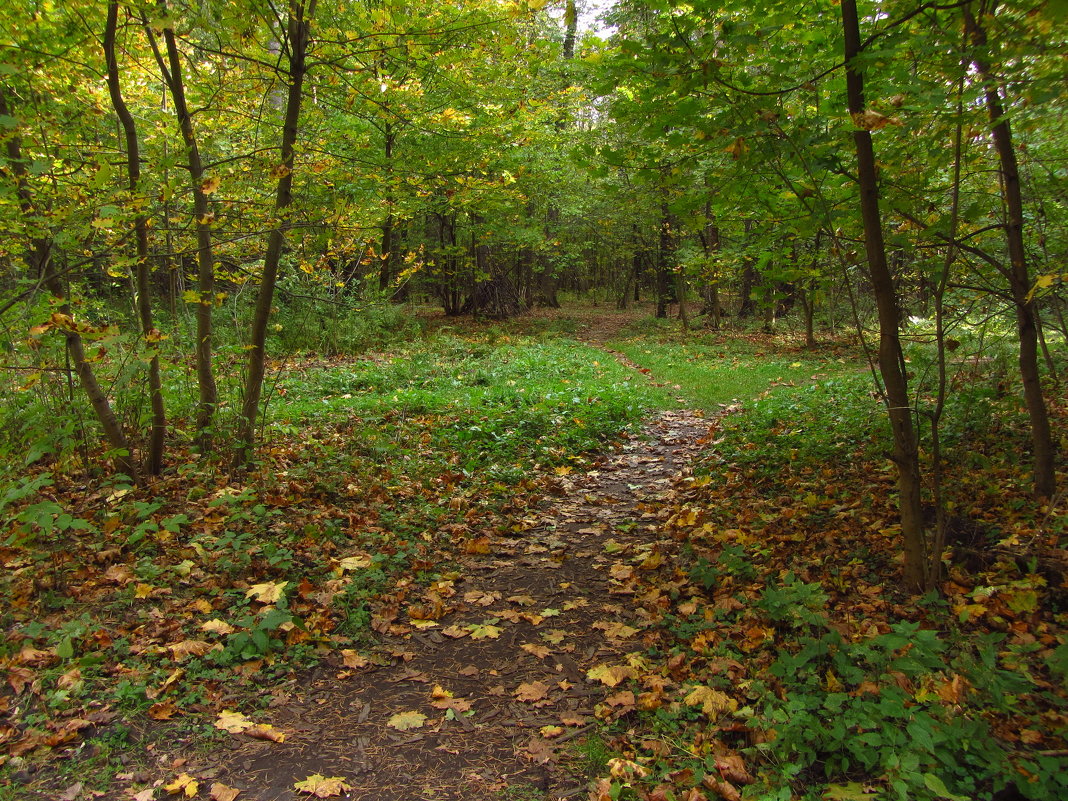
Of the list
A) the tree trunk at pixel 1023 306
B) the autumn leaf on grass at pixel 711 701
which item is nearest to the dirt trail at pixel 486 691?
the autumn leaf on grass at pixel 711 701

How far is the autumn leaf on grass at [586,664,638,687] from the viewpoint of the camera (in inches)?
135

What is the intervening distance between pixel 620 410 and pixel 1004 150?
596cm

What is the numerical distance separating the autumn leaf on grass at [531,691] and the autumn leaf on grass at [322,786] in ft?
Answer: 3.35

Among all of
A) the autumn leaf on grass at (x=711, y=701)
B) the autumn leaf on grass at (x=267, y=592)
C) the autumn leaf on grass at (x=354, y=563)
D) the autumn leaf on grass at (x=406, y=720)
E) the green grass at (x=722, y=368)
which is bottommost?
the autumn leaf on grass at (x=406, y=720)

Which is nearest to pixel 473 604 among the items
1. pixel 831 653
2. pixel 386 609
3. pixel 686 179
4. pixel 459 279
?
pixel 386 609

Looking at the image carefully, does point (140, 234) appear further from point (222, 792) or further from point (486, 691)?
point (486, 691)

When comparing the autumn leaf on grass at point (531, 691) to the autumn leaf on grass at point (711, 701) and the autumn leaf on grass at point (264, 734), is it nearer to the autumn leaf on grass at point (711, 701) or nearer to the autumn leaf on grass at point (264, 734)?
the autumn leaf on grass at point (711, 701)

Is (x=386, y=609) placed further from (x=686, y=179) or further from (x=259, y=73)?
(x=259, y=73)

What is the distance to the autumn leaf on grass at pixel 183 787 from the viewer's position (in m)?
2.62

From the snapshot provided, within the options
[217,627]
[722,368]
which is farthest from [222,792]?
[722,368]

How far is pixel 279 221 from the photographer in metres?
5.74

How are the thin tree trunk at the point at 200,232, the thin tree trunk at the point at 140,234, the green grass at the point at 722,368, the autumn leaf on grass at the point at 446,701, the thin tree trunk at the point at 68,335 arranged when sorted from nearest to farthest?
the autumn leaf on grass at the point at 446,701 < the thin tree trunk at the point at 68,335 < the thin tree trunk at the point at 140,234 < the thin tree trunk at the point at 200,232 < the green grass at the point at 722,368

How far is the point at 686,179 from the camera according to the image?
173 inches

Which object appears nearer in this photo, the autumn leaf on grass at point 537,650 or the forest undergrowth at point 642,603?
the forest undergrowth at point 642,603
